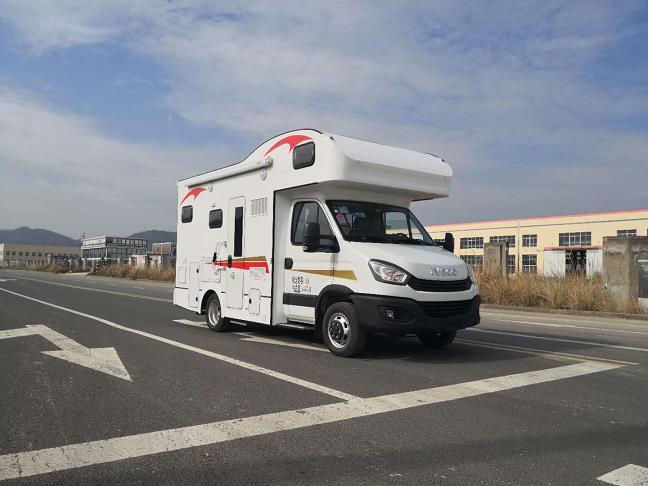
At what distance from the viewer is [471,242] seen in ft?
260

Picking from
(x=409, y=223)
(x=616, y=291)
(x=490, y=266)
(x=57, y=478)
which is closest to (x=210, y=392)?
(x=57, y=478)

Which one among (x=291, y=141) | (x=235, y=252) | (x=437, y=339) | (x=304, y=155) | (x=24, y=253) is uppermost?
(x=24, y=253)

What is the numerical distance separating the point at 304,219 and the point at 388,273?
190 cm

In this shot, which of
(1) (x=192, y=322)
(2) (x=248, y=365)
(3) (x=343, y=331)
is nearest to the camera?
(2) (x=248, y=365)

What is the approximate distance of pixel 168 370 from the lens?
6.86 metres

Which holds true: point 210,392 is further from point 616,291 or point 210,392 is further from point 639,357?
point 616,291

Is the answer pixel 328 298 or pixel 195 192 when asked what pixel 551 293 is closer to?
pixel 195 192

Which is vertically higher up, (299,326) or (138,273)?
(138,273)

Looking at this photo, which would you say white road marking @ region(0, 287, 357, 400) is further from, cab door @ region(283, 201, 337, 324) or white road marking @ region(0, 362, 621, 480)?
cab door @ region(283, 201, 337, 324)

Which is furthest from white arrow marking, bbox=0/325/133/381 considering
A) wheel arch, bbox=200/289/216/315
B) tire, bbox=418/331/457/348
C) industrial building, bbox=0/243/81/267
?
industrial building, bbox=0/243/81/267

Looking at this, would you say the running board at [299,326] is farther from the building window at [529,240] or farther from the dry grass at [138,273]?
the building window at [529,240]

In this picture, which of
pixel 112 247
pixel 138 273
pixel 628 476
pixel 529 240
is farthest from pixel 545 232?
pixel 112 247

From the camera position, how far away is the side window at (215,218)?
10373 millimetres

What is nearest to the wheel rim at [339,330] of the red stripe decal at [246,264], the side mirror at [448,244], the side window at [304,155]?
the red stripe decal at [246,264]
